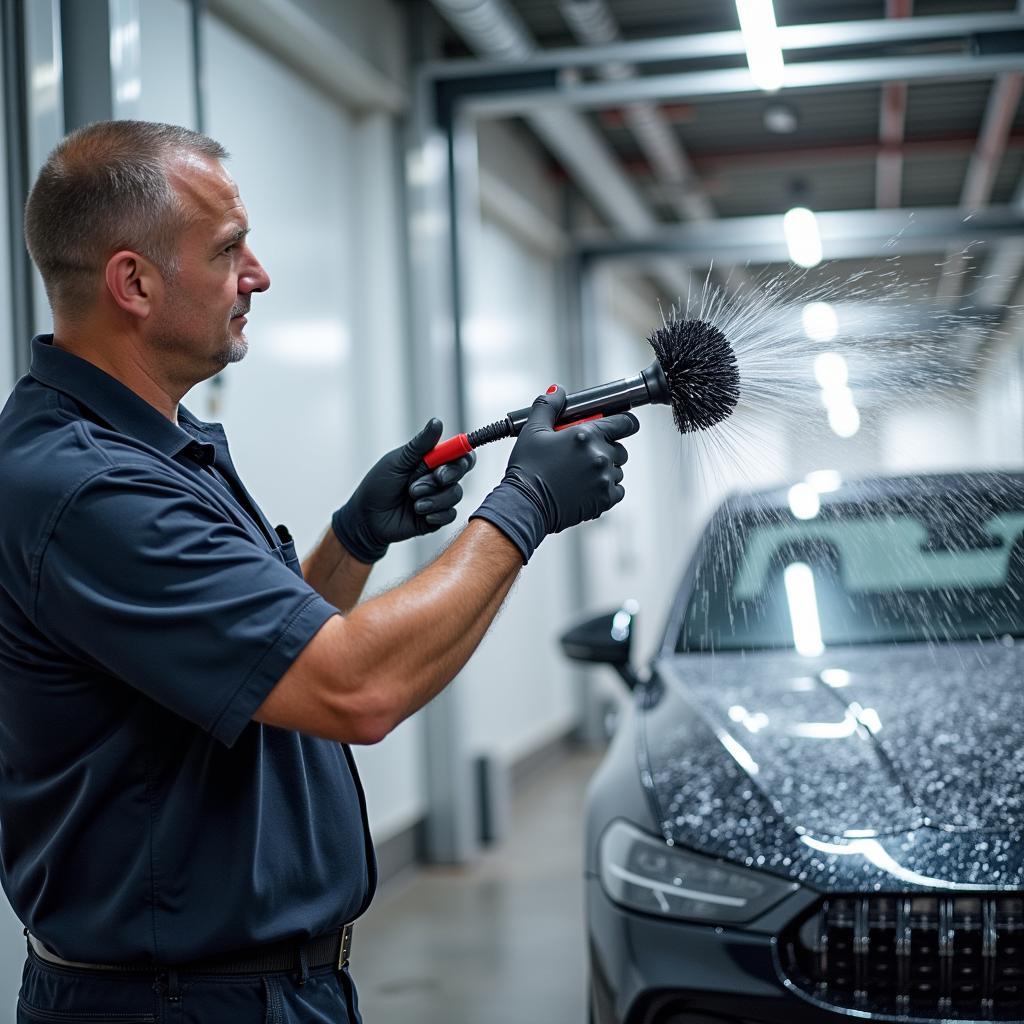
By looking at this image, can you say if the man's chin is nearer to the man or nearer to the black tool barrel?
the man

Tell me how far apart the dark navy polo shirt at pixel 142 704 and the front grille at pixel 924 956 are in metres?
0.96

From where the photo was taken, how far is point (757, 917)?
7.18ft

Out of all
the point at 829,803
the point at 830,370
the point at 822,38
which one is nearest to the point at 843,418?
the point at 830,370

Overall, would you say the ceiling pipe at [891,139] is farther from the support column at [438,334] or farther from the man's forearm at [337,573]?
the man's forearm at [337,573]

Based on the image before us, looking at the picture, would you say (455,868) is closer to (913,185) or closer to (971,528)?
(971,528)

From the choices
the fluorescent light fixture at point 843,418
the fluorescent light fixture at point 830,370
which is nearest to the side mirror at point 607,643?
the fluorescent light fixture at point 843,418

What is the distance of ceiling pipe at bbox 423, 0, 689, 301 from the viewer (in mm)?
5129

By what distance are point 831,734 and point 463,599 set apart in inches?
51.7

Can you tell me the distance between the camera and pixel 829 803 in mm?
2279

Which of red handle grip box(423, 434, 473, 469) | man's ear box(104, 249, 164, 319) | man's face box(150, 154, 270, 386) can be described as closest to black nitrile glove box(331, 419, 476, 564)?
red handle grip box(423, 434, 473, 469)

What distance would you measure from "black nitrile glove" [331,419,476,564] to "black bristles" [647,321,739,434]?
1.07ft

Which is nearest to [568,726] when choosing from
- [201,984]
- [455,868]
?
[455,868]

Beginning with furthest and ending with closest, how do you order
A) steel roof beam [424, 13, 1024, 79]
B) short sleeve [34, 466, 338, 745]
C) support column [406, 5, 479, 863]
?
support column [406, 5, 479, 863]
steel roof beam [424, 13, 1024, 79]
short sleeve [34, 466, 338, 745]

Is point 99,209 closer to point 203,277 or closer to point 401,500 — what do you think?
point 203,277
